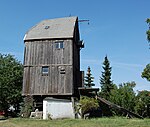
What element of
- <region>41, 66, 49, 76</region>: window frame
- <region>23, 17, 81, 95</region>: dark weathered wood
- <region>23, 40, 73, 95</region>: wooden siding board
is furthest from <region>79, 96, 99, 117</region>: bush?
<region>41, 66, 49, 76</region>: window frame

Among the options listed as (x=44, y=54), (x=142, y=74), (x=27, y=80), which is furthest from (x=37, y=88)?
(x=142, y=74)

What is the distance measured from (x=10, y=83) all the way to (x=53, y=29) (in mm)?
10461

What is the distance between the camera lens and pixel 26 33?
36.7 metres

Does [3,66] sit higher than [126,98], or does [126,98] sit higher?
[3,66]

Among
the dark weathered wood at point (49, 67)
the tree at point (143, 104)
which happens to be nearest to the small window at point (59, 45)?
A: the dark weathered wood at point (49, 67)

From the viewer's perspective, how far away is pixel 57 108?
3175 cm

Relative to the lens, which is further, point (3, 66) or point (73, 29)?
point (3, 66)

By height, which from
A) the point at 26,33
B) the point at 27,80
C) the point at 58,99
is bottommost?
the point at 58,99

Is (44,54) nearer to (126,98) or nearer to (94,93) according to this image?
(94,93)

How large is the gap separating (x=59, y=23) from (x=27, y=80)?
9.00 meters

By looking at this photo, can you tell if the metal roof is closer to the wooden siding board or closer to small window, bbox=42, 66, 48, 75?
the wooden siding board

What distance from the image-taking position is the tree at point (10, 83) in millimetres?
39500

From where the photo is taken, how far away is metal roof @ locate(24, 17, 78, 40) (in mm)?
35156

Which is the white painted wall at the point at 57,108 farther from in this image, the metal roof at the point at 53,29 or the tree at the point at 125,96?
the tree at the point at 125,96
